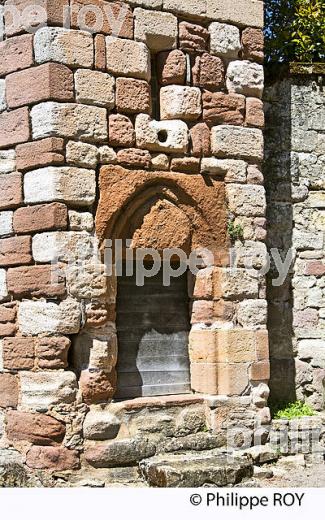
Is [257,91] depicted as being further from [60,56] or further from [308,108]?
[60,56]

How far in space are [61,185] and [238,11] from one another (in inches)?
96.8

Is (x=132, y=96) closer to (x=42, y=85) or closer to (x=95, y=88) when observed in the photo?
(x=95, y=88)

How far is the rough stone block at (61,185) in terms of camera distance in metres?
6.55

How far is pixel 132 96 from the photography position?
694 centimetres

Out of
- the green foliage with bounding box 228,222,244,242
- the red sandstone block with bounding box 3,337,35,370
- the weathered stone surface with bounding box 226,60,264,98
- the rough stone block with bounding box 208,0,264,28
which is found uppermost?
the rough stone block with bounding box 208,0,264,28

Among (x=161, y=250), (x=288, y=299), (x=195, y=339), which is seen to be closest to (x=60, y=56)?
(x=161, y=250)

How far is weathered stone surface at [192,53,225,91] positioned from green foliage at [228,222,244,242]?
1.24m

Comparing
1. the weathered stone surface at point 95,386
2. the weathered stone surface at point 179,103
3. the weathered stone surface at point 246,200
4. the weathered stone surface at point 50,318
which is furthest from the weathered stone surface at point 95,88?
the weathered stone surface at point 95,386

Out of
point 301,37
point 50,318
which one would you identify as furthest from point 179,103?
point 301,37

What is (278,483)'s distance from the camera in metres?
6.82

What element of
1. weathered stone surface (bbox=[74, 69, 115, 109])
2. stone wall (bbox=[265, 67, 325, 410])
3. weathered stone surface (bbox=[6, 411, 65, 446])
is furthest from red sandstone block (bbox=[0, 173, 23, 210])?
stone wall (bbox=[265, 67, 325, 410])

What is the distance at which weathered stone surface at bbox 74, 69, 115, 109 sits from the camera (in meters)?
6.70

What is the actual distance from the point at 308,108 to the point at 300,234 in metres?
1.33

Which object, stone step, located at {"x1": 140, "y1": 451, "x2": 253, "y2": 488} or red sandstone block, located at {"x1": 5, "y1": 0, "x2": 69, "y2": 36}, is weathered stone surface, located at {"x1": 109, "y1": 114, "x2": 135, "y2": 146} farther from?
stone step, located at {"x1": 140, "y1": 451, "x2": 253, "y2": 488}
